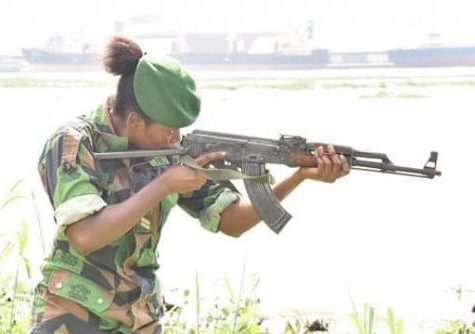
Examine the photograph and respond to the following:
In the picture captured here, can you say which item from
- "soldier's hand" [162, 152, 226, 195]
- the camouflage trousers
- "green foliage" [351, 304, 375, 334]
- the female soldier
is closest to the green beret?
the female soldier

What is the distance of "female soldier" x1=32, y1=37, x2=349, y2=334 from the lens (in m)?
2.05

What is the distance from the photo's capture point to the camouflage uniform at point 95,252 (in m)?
2.08

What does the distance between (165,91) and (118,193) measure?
12.8 inches

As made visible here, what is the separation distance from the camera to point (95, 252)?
2168 mm

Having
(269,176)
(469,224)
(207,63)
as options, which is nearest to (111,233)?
(269,176)

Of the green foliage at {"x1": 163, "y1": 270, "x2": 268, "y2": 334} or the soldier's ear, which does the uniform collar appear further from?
the green foliage at {"x1": 163, "y1": 270, "x2": 268, "y2": 334}

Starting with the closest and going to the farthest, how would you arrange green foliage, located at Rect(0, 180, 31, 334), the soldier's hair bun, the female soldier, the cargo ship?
1. the female soldier
2. the soldier's hair bun
3. green foliage, located at Rect(0, 180, 31, 334)
4. the cargo ship

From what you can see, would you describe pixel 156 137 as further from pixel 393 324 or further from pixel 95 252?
pixel 393 324

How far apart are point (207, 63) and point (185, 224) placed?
5404 cm

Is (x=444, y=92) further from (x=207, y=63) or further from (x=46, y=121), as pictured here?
(x=207, y=63)

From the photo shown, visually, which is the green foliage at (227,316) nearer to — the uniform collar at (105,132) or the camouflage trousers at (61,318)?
the camouflage trousers at (61,318)

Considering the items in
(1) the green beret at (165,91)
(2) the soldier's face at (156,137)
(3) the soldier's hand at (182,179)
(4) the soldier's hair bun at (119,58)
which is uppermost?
(4) the soldier's hair bun at (119,58)

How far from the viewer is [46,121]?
19.5m

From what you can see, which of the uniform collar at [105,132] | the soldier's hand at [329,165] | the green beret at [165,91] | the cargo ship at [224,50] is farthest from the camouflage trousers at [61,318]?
the cargo ship at [224,50]
